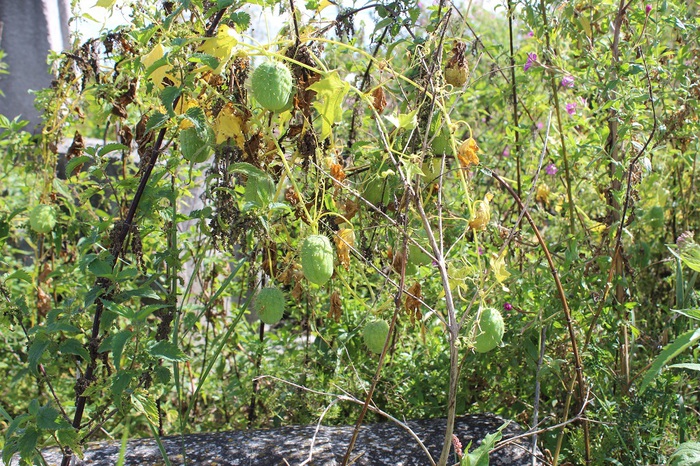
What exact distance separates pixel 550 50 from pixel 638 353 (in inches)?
39.3

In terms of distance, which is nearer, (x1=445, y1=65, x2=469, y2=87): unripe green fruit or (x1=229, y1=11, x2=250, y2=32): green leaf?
(x1=229, y1=11, x2=250, y2=32): green leaf

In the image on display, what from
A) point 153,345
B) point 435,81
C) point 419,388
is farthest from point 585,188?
point 153,345

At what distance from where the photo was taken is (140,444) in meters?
1.86

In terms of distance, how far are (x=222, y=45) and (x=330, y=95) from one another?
23cm

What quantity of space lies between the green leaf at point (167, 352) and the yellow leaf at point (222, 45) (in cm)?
57

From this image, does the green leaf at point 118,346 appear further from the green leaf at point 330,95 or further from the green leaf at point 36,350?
the green leaf at point 330,95

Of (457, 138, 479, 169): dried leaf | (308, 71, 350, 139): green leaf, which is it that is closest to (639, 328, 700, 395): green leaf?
(457, 138, 479, 169): dried leaf

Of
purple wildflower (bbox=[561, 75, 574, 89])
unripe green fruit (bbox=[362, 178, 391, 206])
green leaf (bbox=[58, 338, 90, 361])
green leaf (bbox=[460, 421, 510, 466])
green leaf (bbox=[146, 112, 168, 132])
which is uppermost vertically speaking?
purple wildflower (bbox=[561, 75, 574, 89])

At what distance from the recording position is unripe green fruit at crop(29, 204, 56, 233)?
1.91m

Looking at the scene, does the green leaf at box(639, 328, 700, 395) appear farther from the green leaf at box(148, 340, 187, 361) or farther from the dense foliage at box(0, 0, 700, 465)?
the green leaf at box(148, 340, 187, 361)

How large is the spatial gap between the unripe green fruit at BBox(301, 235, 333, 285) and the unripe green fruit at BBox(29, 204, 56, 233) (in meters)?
0.96

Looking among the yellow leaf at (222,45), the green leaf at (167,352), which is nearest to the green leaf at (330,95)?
A: the yellow leaf at (222,45)

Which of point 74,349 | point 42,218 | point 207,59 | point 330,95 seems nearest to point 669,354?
point 330,95

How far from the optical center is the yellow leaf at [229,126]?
1447 millimetres
